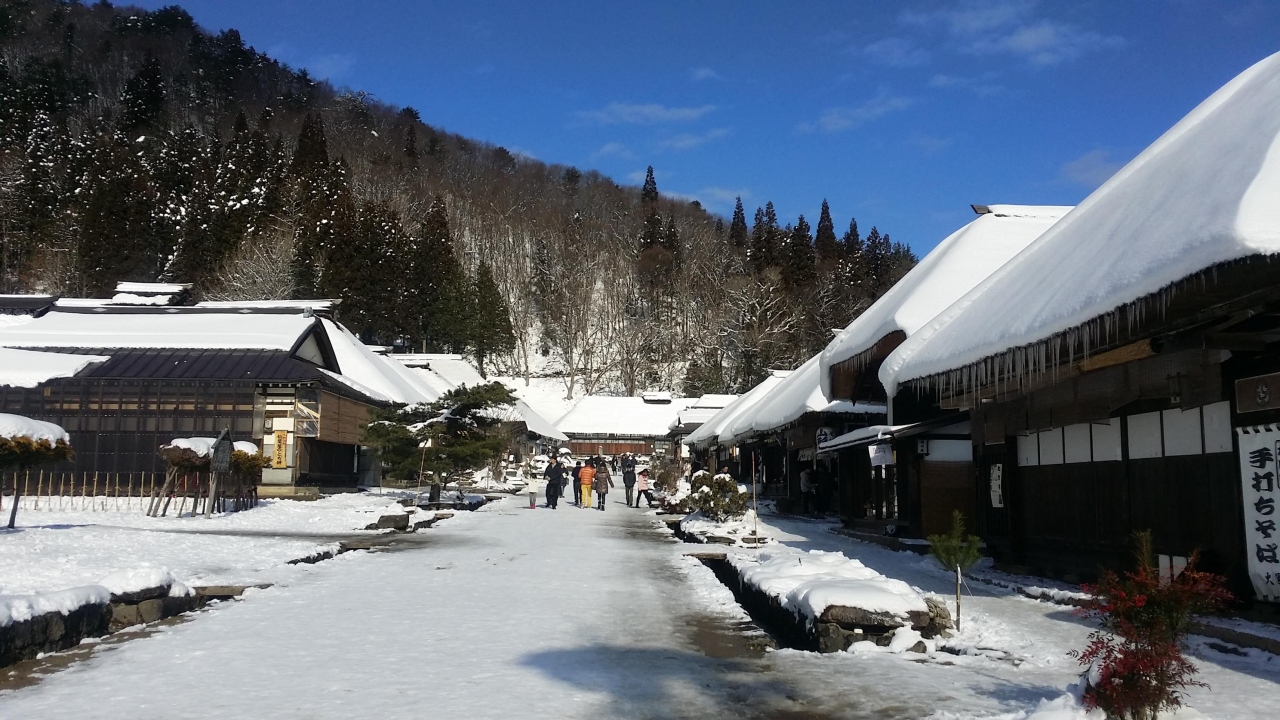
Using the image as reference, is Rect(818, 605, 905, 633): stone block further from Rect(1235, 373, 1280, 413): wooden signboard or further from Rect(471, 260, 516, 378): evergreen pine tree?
Rect(471, 260, 516, 378): evergreen pine tree

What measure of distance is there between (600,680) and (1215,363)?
629 centimetres

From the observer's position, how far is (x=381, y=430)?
966 inches

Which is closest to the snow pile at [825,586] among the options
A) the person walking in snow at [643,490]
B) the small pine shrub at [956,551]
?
the small pine shrub at [956,551]

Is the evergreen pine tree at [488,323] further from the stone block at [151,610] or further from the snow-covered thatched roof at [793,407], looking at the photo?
the stone block at [151,610]

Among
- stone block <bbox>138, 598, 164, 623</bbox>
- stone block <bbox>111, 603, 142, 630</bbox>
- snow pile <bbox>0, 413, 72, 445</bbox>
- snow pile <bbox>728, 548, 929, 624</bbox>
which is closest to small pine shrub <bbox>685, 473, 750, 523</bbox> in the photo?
snow pile <bbox>728, 548, 929, 624</bbox>

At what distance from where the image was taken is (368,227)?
189 feet

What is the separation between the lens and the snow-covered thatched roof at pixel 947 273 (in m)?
15.0

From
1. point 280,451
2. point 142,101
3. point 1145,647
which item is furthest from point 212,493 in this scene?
point 142,101

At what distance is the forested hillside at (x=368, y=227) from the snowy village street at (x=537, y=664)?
46269mm

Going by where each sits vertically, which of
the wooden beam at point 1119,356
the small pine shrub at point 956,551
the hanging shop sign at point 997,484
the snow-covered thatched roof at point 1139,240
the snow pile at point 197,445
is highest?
the snow-covered thatched roof at point 1139,240

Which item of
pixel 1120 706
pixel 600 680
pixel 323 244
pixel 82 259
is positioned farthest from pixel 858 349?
pixel 82 259

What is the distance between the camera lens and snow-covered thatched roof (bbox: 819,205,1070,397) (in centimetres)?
1499

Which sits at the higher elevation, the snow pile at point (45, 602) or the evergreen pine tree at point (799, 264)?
the evergreen pine tree at point (799, 264)

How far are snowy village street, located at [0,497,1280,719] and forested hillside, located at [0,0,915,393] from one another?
46.3m
